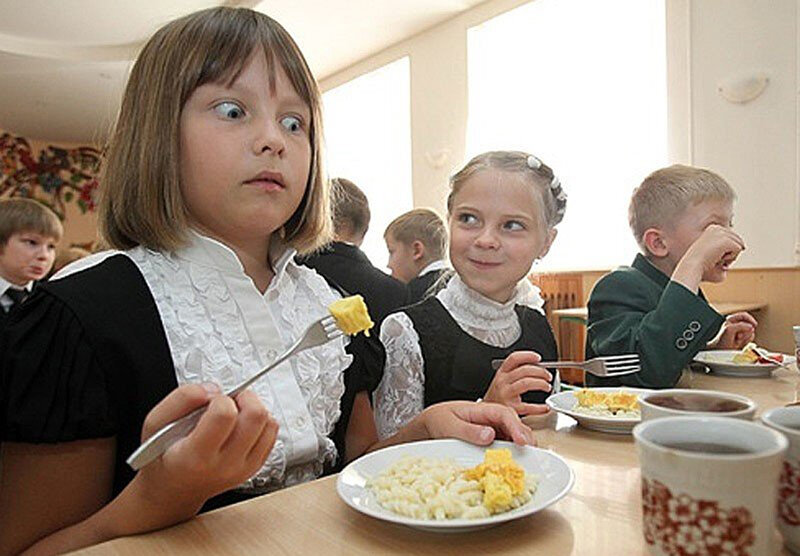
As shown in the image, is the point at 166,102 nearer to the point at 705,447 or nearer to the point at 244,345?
the point at 244,345

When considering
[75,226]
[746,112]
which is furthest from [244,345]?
[75,226]

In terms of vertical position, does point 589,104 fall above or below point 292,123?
above

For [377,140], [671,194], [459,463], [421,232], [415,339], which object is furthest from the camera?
[377,140]

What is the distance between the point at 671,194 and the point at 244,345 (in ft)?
4.43

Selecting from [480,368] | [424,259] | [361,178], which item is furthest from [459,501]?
[361,178]

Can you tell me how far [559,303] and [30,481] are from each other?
3974 millimetres

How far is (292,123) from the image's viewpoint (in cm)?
89

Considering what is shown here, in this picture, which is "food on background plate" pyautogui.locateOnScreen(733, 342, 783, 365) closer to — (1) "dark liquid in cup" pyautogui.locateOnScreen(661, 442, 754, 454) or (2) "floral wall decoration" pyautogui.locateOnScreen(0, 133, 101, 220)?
(1) "dark liquid in cup" pyautogui.locateOnScreen(661, 442, 754, 454)

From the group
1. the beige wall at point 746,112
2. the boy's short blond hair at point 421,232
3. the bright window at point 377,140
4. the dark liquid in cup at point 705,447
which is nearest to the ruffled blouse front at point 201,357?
the dark liquid in cup at point 705,447

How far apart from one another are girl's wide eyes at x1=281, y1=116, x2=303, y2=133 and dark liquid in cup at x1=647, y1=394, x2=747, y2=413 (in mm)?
615

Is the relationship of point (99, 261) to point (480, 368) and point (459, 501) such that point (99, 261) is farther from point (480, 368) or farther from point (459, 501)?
point (480, 368)

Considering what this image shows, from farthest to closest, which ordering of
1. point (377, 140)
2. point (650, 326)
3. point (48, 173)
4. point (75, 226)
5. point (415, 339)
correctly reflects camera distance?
point (75, 226)
point (48, 173)
point (377, 140)
point (415, 339)
point (650, 326)

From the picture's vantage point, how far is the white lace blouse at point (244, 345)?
2.56ft

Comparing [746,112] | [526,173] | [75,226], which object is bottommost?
[526,173]
